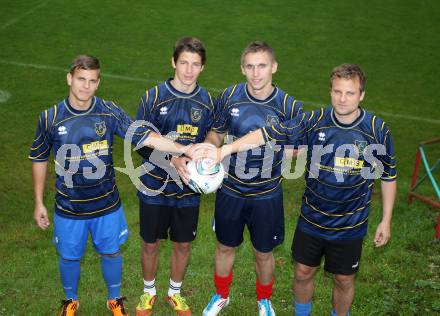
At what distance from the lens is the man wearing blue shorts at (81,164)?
530 cm

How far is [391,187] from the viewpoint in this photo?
5.31m

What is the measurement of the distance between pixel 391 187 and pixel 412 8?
51.3 feet

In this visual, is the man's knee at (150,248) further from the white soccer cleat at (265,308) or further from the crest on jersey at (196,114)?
the crest on jersey at (196,114)

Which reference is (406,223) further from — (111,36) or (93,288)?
(111,36)

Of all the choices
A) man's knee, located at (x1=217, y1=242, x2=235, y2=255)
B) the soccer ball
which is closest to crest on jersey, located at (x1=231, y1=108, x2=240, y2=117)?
the soccer ball

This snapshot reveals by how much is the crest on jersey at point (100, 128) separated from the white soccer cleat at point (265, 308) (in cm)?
236

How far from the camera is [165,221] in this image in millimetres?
5863

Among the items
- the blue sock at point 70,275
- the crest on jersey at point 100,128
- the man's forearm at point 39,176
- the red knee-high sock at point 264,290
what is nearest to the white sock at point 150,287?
the blue sock at point 70,275

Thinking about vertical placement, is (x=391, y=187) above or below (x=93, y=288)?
above

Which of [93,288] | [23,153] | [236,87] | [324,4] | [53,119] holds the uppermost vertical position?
[324,4]

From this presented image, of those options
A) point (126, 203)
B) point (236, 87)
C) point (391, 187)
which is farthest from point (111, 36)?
point (391, 187)

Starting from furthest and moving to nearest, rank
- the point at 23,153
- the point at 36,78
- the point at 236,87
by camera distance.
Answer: the point at 36,78, the point at 23,153, the point at 236,87

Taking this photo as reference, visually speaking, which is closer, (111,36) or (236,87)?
(236,87)

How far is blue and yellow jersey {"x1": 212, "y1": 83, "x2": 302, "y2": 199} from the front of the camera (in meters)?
5.47
